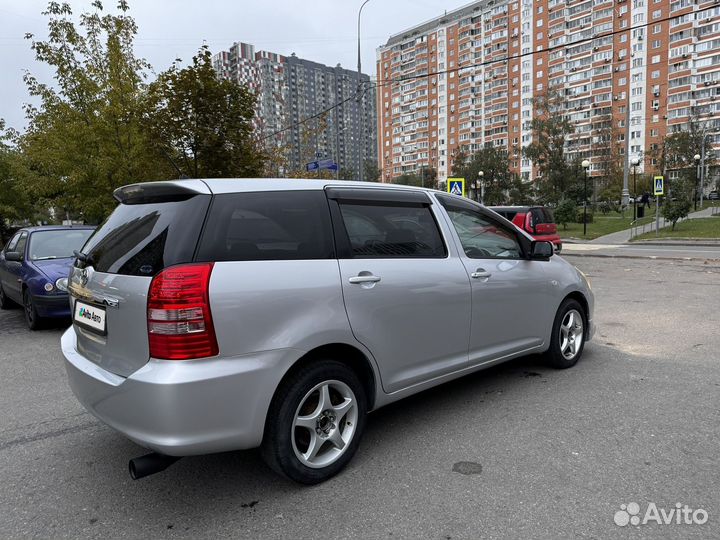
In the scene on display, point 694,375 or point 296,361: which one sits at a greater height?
point 296,361

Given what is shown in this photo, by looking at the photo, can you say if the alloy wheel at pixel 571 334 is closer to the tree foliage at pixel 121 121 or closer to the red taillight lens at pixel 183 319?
the red taillight lens at pixel 183 319

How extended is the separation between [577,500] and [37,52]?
18015 millimetres

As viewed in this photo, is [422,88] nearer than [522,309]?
No

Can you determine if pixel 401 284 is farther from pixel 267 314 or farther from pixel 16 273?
pixel 16 273

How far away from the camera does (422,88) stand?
11794cm

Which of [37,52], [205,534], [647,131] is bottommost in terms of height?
[205,534]

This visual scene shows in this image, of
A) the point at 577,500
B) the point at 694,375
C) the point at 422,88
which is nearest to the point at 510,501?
the point at 577,500

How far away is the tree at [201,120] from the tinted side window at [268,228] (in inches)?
421

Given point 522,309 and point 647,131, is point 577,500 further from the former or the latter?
point 647,131

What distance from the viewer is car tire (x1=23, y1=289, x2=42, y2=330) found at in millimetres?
7195

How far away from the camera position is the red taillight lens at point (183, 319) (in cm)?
240

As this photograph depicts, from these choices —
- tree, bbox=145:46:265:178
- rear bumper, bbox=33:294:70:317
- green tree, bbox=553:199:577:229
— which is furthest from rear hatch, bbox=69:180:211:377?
green tree, bbox=553:199:577:229
